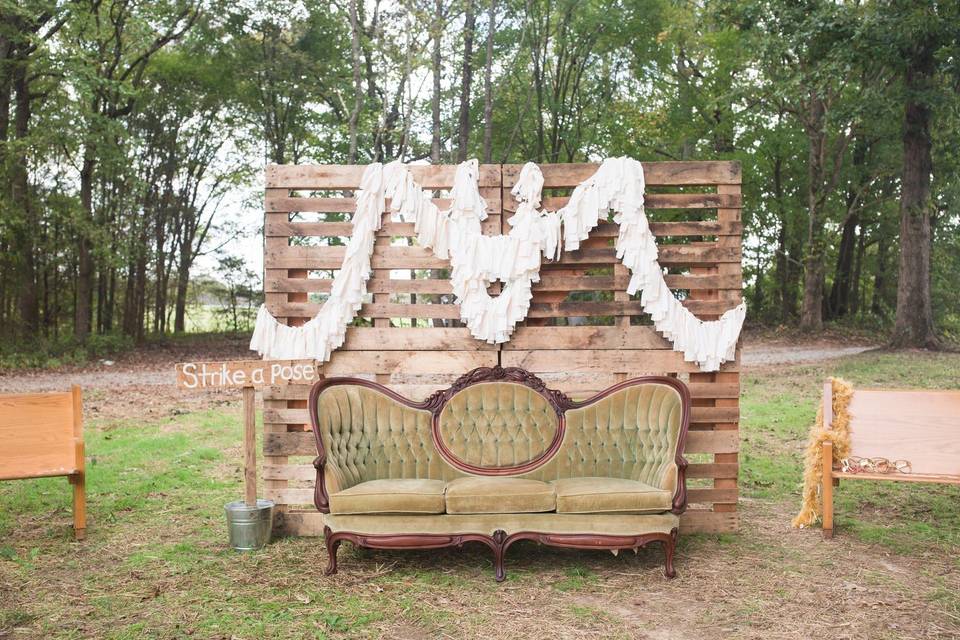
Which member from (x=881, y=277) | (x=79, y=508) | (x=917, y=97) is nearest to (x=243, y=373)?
(x=79, y=508)

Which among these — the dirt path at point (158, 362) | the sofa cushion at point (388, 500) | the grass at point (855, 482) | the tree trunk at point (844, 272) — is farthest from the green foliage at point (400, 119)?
the sofa cushion at point (388, 500)

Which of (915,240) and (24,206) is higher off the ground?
(24,206)

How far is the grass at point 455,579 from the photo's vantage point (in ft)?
11.8

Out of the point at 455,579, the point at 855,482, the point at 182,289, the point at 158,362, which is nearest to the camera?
the point at 455,579

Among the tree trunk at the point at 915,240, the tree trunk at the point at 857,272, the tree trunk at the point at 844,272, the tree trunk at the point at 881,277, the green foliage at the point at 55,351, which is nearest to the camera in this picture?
the tree trunk at the point at 915,240

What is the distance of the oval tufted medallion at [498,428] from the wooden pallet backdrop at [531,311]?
9.0 inches

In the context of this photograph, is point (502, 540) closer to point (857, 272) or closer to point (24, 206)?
point (24, 206)

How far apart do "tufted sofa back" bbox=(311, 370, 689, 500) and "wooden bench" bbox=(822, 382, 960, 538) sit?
1146mm

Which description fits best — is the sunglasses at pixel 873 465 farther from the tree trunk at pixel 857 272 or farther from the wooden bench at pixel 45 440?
the tree trunk at pixel 857 272

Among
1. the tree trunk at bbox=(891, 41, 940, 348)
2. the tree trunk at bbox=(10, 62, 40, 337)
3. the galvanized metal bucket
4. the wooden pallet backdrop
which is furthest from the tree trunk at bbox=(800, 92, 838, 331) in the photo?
the tree trunk at bbox=(10, 62, 40, 337)

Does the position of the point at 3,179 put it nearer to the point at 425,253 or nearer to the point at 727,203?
the point at 425,253

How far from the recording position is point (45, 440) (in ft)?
16.6

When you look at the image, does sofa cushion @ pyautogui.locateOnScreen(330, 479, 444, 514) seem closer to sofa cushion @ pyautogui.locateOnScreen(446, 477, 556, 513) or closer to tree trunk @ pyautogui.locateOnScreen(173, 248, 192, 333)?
sofa cushion @ pyautogui.locateOnScreen(446, 477, 556, 513)

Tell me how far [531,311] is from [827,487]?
2.13m
